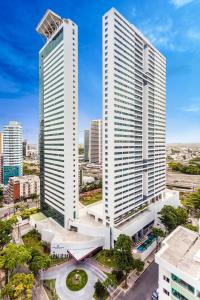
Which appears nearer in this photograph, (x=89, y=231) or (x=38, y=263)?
(x=38, y=263)

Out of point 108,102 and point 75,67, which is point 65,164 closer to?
point 108,102

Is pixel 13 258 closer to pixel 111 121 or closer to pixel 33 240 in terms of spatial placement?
pixel 33 240

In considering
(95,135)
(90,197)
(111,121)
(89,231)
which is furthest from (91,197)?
(95,135)

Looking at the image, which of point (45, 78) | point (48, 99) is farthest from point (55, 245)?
point (45, 78)

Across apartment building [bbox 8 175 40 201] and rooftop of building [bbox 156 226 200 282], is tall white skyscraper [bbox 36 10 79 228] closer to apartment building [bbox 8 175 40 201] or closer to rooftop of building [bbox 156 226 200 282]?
rooftop of building [bbox 156 226 200 282]

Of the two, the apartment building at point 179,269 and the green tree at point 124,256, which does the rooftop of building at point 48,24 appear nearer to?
the green tree at point 124,256

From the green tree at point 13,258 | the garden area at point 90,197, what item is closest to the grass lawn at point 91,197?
the garden area at point 90,197
